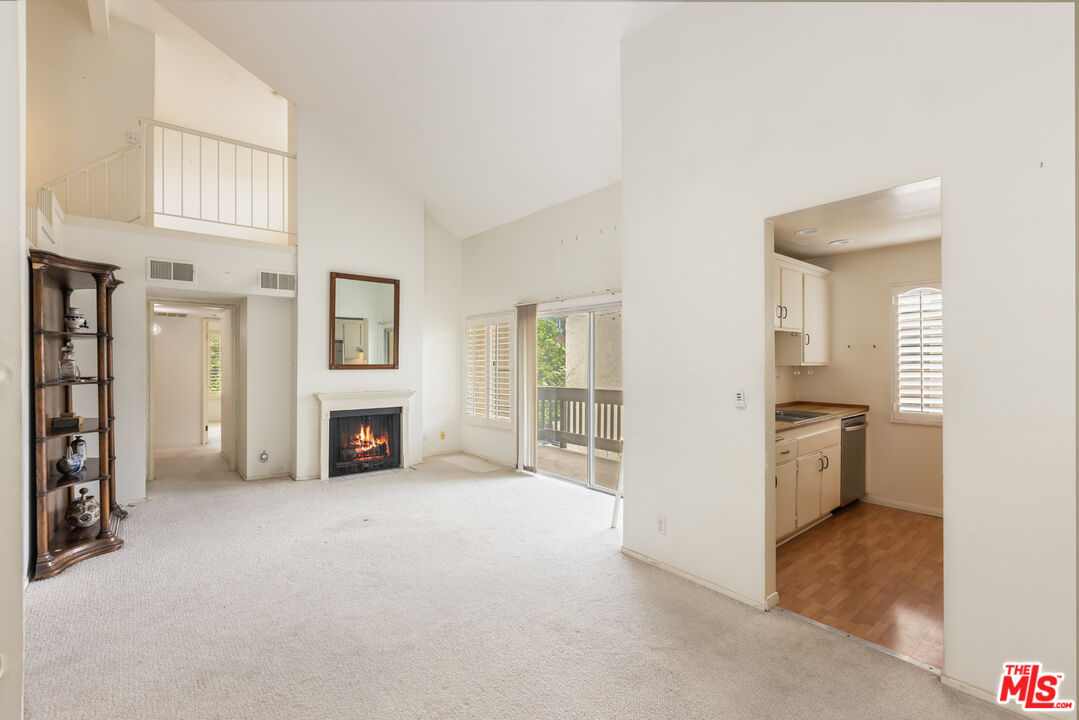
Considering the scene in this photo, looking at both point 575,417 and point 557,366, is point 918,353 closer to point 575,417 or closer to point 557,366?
point 575,417

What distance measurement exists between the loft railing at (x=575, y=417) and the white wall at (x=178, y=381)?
574 centimetres

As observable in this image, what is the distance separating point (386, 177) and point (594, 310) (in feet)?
10.1

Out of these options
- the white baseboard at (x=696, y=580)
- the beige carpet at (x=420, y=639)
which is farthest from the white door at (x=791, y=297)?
the beige carpet at (x=420, y=639)

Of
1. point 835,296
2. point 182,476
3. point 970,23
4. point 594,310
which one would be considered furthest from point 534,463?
point 970,23

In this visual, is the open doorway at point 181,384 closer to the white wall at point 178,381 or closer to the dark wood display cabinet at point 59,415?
the white wall at point 178,381

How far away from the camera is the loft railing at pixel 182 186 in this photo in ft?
16.5

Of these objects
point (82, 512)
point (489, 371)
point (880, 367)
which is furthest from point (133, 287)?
point (880, 367)

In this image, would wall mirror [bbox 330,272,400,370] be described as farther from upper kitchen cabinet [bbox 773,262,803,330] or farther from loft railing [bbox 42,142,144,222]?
upper kitchen cabinet [bbox 773,262,803,330]

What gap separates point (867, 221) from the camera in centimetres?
327

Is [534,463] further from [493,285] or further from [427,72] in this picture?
[427,72]

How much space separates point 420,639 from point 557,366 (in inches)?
159

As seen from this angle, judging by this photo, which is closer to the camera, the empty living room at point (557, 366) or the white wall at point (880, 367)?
the empty living room at point (557, 366)

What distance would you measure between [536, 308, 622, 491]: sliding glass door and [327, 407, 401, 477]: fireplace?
1778mm

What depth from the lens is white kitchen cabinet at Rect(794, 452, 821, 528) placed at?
3.75 metres
